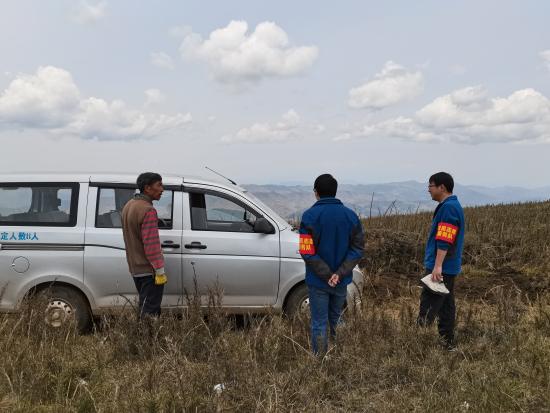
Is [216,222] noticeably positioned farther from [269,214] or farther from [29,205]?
[29,205]

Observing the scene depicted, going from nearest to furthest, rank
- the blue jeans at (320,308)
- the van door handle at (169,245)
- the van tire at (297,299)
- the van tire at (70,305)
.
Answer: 1. the blue jeans at (320,308)
2. the van tire at (70,305)
3. the van door handle at (169,245)
4. the van tire at (297,299)

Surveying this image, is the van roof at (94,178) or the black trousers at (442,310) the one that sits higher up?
the van roof at (94,178)

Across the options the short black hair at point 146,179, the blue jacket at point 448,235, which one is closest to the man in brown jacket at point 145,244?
the short black hair at point 146,179

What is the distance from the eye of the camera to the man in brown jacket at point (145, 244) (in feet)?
17.0

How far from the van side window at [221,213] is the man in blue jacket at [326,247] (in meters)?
1.66

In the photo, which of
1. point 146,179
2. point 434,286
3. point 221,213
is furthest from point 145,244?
point 434,286

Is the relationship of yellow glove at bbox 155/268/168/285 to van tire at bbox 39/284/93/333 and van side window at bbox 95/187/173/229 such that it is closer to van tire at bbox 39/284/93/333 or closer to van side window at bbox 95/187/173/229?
van side window at bbox 95/187/173/229

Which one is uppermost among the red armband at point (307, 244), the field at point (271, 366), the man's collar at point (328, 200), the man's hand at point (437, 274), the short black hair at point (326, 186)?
the short black hair at point (326, 186)

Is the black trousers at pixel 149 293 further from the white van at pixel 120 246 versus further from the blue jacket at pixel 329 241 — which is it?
the blue jacket at pixel 329 241

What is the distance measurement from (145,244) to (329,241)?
189 centimetres

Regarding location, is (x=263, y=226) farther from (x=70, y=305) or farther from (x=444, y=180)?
(x=70, y=305)

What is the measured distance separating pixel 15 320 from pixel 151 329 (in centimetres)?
133

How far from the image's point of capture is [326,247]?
456 centimetres

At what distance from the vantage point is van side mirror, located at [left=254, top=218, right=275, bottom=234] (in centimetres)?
597
